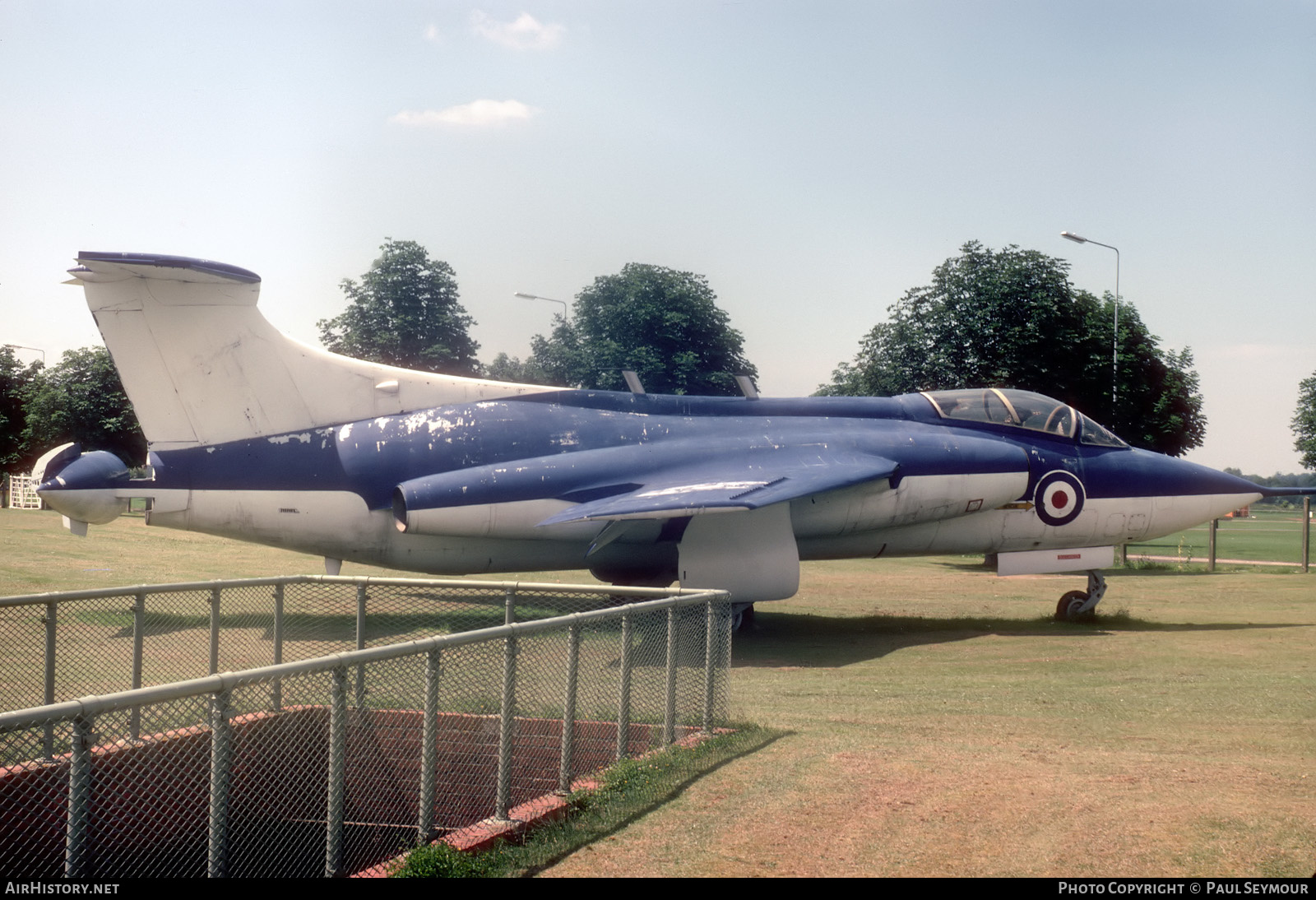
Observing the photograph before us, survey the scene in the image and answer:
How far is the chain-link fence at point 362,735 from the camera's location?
20.6ft

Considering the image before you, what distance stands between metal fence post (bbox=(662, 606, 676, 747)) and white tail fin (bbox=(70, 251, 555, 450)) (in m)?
9.34

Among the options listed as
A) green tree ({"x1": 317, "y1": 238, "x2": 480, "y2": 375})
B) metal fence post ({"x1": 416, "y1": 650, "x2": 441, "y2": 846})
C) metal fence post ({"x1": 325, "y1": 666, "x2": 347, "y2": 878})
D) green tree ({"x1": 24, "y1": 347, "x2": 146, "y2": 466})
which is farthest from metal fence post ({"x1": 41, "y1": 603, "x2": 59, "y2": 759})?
green tree ({"x1": 24, "y1": 347, "x2": 146, "y2": 466})

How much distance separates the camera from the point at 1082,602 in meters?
17.8

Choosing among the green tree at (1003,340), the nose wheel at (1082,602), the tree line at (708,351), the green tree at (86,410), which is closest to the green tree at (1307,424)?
the tree line at (708,351)

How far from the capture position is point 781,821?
6.57 m

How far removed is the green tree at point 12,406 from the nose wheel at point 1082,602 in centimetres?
6747

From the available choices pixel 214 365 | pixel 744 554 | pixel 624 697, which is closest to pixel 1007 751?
pixel 624 697

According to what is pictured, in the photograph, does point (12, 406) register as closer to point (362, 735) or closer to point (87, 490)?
point (87, 490)

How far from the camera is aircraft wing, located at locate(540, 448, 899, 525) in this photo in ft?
46.9

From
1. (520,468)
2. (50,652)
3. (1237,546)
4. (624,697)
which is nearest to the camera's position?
(624,697)

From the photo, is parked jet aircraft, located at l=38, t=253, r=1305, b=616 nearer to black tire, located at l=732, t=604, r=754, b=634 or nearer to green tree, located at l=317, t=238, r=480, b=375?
black tire, located at l=732, t=604, r=754, b=634

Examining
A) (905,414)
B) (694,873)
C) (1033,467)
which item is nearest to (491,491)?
(905,414)

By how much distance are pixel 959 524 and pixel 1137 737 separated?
27.1ft

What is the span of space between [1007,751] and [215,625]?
278 inches
